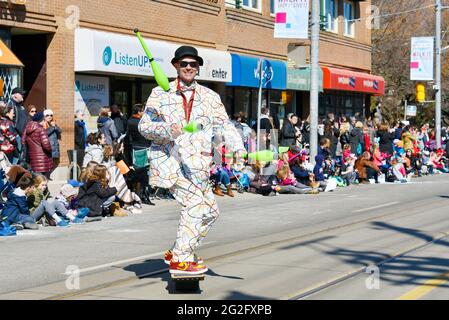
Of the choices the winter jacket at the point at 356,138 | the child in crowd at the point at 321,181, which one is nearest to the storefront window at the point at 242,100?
the winter jacket at the point at 356,138

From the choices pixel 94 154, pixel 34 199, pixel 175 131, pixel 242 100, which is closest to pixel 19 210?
pixel 34 199

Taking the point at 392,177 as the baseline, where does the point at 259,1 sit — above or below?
above

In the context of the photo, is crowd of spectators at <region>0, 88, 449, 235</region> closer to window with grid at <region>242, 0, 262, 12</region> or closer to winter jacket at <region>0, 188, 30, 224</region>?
winter jacket at <region>0, 188, 30, 224</region>

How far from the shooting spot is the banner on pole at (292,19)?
78.3ft

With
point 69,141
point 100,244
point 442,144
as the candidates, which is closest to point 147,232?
point 100,244

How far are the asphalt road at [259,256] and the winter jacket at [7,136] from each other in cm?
248

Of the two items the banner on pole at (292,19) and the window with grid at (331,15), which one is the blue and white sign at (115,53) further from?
the window with grid at (331,15)

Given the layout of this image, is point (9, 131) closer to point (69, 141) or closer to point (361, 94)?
point (69, 141)

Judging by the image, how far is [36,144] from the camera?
16484 mm

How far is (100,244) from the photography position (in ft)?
38.8

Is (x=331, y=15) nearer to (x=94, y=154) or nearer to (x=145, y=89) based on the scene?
(x=145, y=89)

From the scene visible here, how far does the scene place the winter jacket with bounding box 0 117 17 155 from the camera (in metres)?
15.5

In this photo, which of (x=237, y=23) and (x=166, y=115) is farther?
(x=237, y=23)
